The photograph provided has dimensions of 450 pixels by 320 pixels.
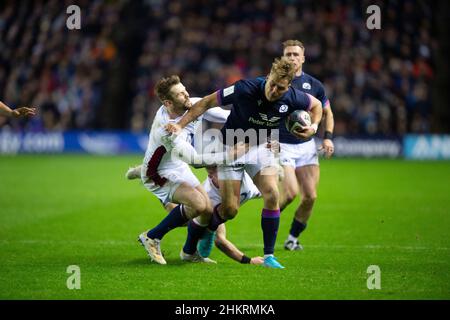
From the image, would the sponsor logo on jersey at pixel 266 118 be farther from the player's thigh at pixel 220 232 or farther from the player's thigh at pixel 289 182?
the player's thigh at pixel 289 182

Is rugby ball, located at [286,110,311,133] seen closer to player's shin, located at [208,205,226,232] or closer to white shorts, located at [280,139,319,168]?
player's shin, located at [208,205,226,232]

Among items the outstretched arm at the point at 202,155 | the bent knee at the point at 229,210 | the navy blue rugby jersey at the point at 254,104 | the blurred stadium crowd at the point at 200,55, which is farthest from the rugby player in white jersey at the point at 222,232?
the blurred stadium crowd at the point at 200,55

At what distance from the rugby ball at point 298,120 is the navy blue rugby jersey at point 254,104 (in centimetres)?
6

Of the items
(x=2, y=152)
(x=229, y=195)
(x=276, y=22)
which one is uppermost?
(x=276, y=22)

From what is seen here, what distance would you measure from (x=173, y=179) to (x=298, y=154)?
199 cm

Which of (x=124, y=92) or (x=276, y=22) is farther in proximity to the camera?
(x=124, y=92)

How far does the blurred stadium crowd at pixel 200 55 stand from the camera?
23.3 m

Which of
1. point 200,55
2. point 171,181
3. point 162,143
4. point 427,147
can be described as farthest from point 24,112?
point 200,55

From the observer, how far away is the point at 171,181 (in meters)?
8.58

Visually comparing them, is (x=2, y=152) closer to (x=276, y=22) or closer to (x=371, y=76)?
(x=276, y=22)

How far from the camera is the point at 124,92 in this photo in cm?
2720

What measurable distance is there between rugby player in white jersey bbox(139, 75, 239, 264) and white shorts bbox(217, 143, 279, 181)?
36 centimetres

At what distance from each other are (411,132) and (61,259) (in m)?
16.2
